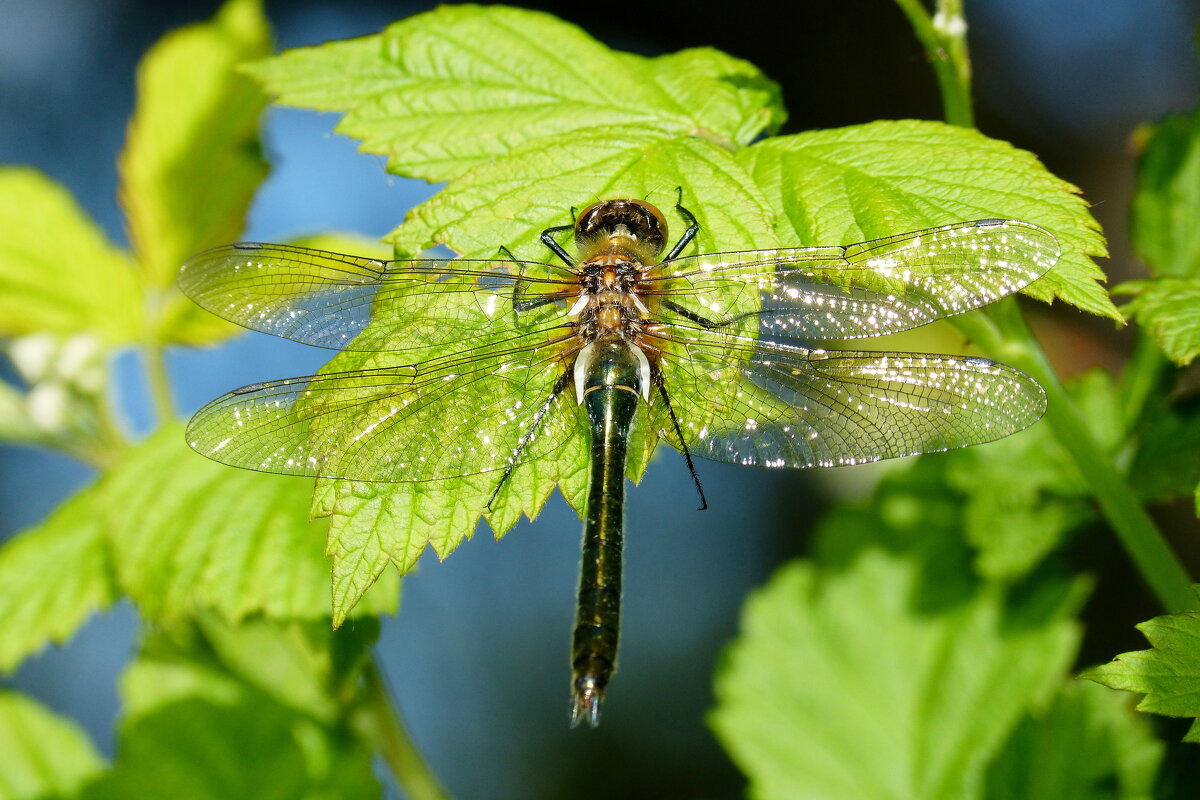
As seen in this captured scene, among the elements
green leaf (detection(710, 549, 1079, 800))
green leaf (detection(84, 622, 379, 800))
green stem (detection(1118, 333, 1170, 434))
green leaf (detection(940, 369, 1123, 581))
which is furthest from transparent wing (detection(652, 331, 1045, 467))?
green leaf (detection(84, 622, 379, 800))

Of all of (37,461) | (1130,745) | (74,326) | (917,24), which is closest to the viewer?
(917,24)

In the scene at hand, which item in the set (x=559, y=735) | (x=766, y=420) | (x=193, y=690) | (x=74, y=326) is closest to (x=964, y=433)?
(x=766, y=420)

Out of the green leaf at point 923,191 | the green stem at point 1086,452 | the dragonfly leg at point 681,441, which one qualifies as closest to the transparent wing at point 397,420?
the dragonfly leg at point 681,441

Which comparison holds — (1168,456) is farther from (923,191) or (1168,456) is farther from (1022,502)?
(923,191)

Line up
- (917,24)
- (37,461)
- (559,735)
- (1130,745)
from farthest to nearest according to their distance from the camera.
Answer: (37,461), (559,735), (1130,745), (917,24)

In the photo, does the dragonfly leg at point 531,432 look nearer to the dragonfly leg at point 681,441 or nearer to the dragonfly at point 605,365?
the dragonfly at point 605,365

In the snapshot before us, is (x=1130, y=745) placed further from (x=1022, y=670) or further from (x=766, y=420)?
(x=766, y=420)

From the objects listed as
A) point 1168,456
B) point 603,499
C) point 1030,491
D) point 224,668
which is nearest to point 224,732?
point 224,668
